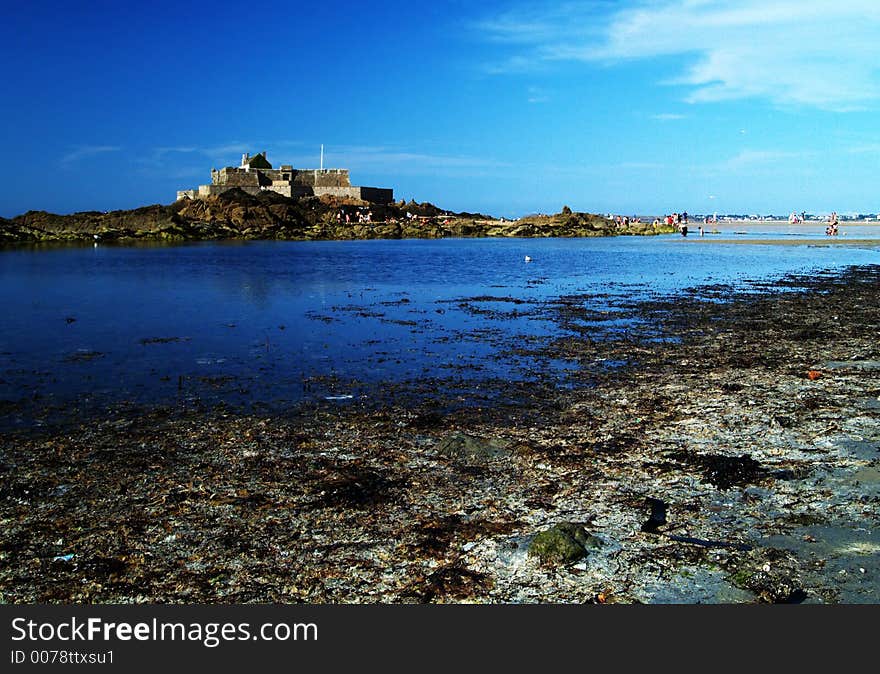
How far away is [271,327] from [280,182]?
11066 cm

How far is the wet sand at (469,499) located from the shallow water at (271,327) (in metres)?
1.67

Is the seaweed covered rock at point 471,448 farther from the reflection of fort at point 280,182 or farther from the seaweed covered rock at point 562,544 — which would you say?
the reflection of fort at point 280,182

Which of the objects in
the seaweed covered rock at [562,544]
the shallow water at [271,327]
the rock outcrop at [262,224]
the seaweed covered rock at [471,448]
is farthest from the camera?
the rock outcrop at [262,224]

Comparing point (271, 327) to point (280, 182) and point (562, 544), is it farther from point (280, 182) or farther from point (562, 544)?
point (280, 182)

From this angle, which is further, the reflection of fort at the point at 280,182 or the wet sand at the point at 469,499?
the reflection of fort at the point at 280,182

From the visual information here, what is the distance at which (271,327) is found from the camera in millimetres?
19219

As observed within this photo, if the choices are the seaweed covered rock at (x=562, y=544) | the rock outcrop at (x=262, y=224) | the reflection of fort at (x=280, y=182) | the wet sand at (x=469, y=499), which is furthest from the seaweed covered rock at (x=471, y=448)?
the reflection of fort at (x=280, y=182)

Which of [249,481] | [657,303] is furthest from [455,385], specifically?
[657,303]

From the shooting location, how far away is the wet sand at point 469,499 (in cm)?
537

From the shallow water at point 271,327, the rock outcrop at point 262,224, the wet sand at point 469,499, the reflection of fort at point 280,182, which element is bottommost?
the wet sand at point 469,499

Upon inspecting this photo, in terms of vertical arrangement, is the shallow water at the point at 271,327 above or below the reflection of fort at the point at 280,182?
below

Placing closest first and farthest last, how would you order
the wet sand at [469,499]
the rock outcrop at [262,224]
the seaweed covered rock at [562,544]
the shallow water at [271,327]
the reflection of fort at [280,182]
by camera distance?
1. the wet sand at [469,499]
2. the seaweed covered rock at [562,544]
3. the shallow water at [271,327]
4. the rock outcrop at [262,224]
5. the reflection of fort at [280,182]

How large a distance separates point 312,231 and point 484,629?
96029 mm

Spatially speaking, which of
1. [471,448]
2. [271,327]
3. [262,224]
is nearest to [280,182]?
[262,224]
